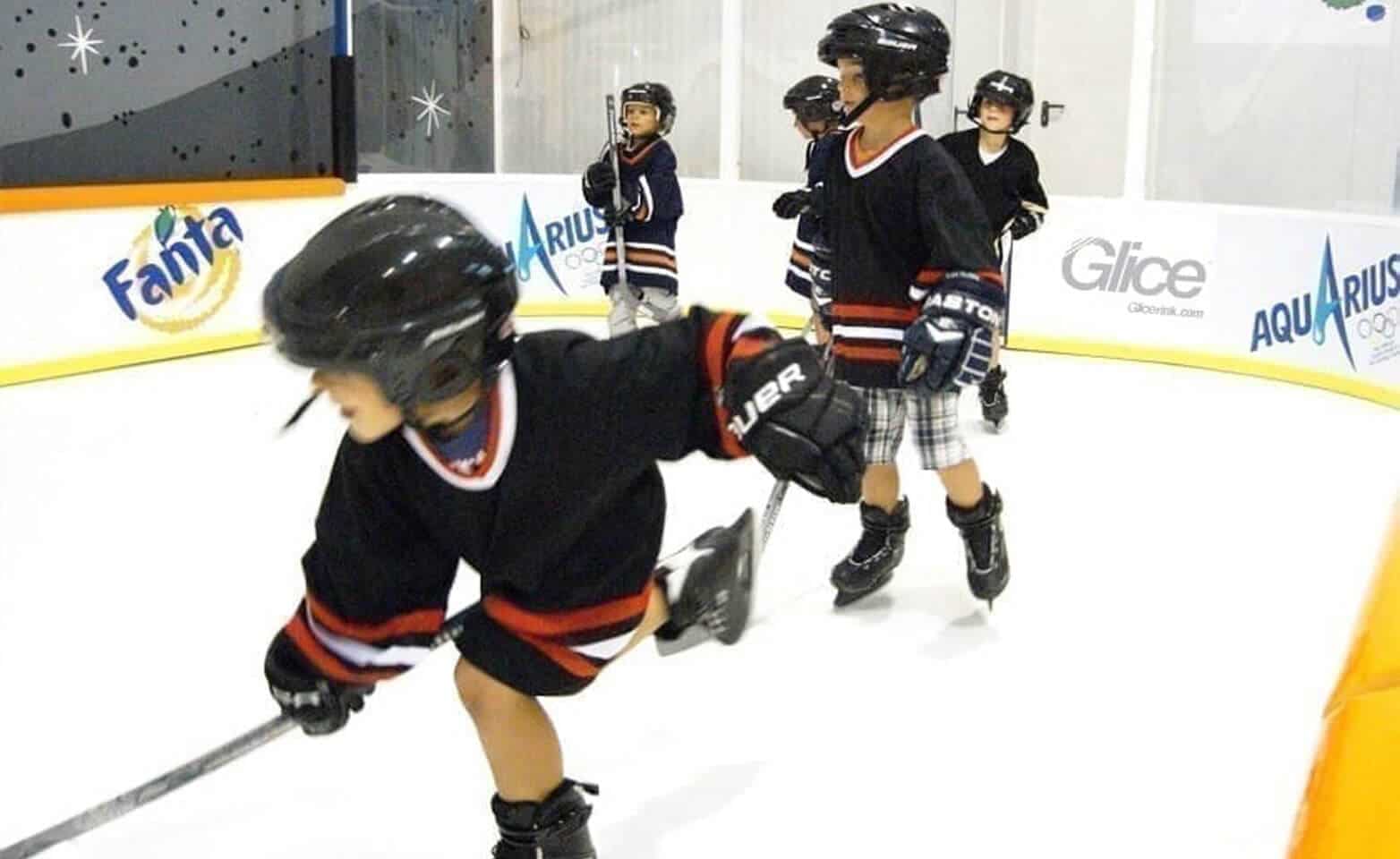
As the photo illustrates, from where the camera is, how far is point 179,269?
235 inches

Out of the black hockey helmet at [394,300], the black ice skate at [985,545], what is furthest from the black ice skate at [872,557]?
the black hockey helmet at [394,300]

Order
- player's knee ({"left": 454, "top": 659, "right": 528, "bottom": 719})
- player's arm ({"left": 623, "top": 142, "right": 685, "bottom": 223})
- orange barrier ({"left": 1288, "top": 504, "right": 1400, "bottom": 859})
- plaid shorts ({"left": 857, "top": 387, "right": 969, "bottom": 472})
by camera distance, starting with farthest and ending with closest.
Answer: player's arm ({"left": 623, "top": 142, "right": 685, "bottom": 223})
plaid shorts ({"left": 857, "top": 387, "right": 969, "bottom": 472})
player's knee ({"left": 454, "top": 659, "right": 528, "bottom": 719})
orange barrier ({"left": 1288, "top": 504, "right": 1400, "bottom": 859})

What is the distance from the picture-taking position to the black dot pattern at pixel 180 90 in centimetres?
578

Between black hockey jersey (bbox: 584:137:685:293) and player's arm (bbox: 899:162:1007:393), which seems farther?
black hockey jersey (bbox: 584:137:685:293)

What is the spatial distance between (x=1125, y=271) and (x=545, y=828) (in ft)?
17.0

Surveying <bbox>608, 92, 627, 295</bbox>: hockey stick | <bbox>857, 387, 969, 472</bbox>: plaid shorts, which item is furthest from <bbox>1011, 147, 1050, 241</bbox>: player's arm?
<bbox>857, 387, 969, 472</bbox>: plaid shorts

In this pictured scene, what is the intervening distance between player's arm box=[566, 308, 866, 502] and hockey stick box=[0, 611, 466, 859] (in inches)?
19.7

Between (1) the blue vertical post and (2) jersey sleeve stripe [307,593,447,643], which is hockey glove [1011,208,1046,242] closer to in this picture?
(1) the blue vertical post

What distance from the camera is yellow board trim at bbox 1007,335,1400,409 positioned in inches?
216

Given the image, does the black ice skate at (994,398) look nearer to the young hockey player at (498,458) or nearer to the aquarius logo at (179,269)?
the aquarius logo at (179,269)

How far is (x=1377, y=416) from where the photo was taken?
5.21 metres

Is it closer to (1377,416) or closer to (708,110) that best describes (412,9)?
(708,110)

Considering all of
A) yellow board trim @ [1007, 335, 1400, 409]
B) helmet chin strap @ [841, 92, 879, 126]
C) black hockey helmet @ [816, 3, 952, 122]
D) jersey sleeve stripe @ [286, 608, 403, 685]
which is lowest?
yellow board trim @ [1007, 335, 1400, 409]

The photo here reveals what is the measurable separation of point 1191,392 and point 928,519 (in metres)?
2.27
